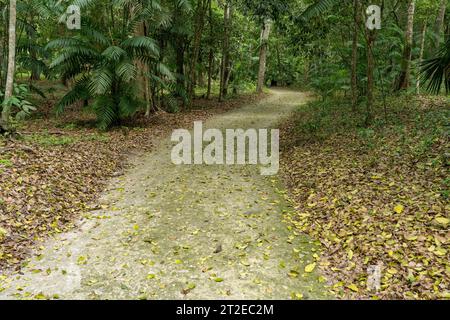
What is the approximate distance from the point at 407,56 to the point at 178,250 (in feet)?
41.9

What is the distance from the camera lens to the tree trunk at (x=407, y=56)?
12.9 m

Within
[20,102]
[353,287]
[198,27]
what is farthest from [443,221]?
[198,27]

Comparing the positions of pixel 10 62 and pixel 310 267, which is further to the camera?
pixel 10 62

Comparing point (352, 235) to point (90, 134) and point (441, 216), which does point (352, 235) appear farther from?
point (90, 134)

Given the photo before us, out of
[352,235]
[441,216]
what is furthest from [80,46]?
[441,216]

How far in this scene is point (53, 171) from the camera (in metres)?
7.00

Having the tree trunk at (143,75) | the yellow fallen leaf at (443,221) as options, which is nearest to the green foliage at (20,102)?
the tree trunk at (143,75)

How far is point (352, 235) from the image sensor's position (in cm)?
510

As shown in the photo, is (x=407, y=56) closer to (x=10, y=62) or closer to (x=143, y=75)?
(x=143, y=75)

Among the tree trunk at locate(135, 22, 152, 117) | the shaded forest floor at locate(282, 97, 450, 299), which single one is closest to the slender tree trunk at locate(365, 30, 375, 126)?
the shaded forest floor at locate(282, 97, 450, 299)

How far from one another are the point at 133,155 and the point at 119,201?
3.11 meters

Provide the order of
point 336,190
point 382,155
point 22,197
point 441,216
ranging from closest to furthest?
point 441,216, point 22,197, point 336,190, point 382,155

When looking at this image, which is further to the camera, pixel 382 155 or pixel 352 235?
pixel 382 155

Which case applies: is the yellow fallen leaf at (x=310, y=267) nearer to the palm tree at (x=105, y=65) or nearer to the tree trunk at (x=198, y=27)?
the palm tree at (x=105, y=65)
